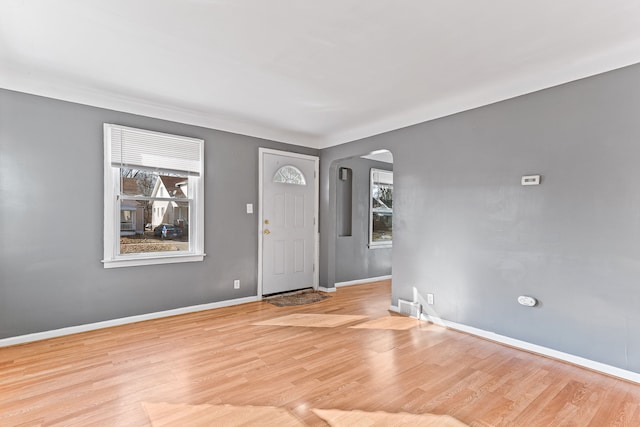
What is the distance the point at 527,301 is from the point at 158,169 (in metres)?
4.16

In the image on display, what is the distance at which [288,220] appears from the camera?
513cm

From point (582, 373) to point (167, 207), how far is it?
444 cm

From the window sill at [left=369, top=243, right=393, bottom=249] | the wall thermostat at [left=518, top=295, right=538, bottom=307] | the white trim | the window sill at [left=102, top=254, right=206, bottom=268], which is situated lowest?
the white trim

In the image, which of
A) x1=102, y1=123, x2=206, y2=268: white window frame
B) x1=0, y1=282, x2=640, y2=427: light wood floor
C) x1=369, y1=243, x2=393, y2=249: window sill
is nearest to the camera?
x1=0, y1=282, x2=640, y2=427: light wood floor

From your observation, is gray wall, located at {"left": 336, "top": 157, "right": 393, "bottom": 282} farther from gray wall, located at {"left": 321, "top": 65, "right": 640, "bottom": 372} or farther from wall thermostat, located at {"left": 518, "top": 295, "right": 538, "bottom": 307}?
wall thermostat, located at {"left": 518, "top": 295, "right": 538, "bottom": 307}

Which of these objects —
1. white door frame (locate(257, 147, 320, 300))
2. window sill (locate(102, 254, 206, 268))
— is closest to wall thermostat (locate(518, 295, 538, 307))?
white door frame (locate(257, 147, 320, 300))

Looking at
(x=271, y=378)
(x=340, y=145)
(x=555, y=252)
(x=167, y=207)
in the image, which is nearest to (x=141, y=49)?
(x=167, y=207)

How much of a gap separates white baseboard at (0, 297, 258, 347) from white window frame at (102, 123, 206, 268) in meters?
0.61

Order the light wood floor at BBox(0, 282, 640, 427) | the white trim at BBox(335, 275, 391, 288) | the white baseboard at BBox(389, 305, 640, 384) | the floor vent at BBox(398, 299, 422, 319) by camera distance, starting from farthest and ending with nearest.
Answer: the white trim at BBox(335, 275, 391, 288), the floor vent at BBox(398, 299, 422, 319), the white baseboard at BBox(389, 305, 640, 384), the light wood floor at BBox(0, 282, 640, 427)

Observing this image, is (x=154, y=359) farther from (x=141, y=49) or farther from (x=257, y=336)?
(x=141, y=49)

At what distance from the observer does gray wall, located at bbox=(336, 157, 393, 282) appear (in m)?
5.89

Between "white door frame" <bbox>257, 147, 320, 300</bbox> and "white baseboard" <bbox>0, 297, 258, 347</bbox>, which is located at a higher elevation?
"white door frame" <bbox>257, 147, 320, 300</bbox>

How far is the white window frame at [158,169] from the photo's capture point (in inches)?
140

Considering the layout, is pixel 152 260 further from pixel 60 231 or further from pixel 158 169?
pixel 158 169
